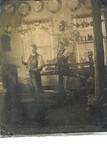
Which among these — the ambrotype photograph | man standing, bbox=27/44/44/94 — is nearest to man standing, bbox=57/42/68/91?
the ambrotype photograph

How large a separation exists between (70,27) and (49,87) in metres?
0.43

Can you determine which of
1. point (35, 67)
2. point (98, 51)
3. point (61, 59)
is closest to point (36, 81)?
point (35, 67)

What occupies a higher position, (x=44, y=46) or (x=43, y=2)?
(x=43, y=2)

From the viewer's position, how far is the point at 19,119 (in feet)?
8.06

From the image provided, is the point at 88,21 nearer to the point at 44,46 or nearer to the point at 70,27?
the point at 70,27

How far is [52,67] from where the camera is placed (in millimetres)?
2412

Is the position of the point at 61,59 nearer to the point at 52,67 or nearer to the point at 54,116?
the point at 52,67

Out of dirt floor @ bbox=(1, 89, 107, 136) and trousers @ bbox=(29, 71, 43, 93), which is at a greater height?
trousers @ bbox=(29, 71, 43, 93)

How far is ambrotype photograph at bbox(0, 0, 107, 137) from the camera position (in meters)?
2.37

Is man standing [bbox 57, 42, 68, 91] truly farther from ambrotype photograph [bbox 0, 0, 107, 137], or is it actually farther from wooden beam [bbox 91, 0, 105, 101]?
wooden beam [bbox 91, 0, 105, 101]

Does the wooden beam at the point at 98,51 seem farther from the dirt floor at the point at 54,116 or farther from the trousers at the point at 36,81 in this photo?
the trousers at the point at 36,81
